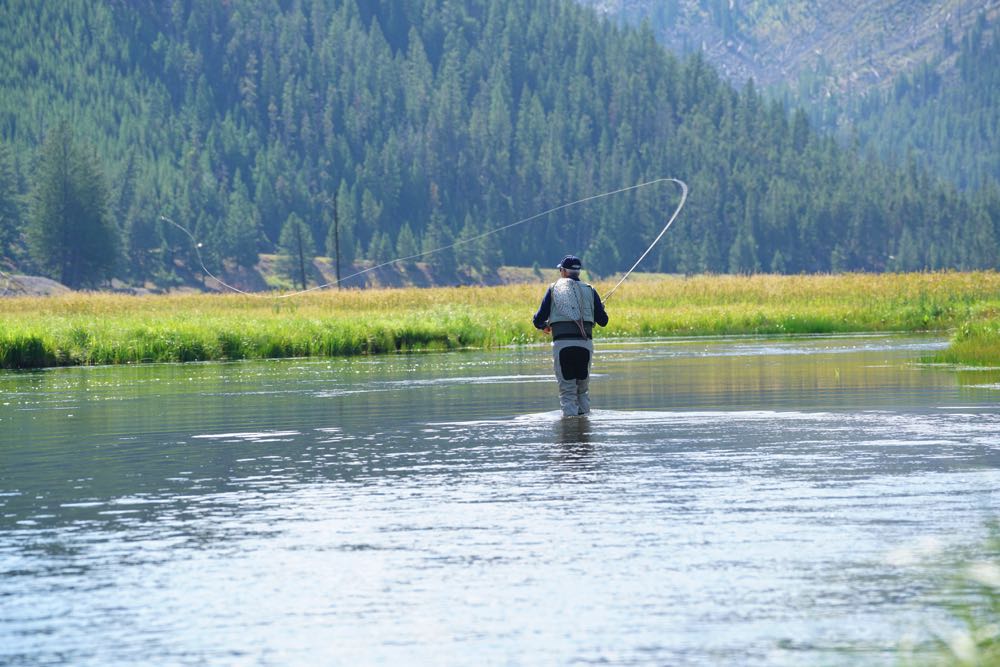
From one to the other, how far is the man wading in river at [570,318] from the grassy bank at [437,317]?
1518cm

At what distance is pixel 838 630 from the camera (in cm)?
838

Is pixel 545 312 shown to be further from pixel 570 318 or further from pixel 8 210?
pixel 8 210

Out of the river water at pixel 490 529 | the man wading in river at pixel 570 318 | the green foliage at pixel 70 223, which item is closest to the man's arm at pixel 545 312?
the man wading in river at pixel 570 318

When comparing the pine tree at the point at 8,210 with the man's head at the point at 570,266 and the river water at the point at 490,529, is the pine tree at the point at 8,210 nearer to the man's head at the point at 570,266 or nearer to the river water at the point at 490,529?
the river water at the point at 490,529

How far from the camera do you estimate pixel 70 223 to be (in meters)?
150

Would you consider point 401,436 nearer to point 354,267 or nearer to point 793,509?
point 793,509

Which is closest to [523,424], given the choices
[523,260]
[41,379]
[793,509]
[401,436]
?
[401,436]

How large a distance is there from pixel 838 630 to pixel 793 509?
4070 mm

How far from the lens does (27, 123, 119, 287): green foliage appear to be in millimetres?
150000

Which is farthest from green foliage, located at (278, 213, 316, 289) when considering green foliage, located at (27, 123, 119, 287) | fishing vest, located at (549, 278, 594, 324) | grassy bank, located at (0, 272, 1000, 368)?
fishing vest, located at (549, 278, 594, 324)

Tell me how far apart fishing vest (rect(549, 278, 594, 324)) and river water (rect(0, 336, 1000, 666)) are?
1.28m

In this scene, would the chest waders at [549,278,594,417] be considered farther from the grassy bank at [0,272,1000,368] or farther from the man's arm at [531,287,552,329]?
the grassy bank at [0,272,1000,368]

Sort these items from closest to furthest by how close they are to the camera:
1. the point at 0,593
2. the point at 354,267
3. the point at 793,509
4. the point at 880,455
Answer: the point at 0,593 → the point at 793,509 → the point at 880,455 → the point at 354,267

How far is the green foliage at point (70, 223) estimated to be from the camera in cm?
15000
